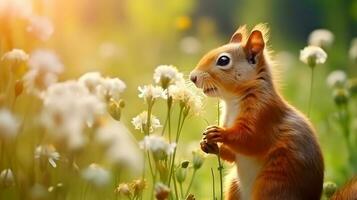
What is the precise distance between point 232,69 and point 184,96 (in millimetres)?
190

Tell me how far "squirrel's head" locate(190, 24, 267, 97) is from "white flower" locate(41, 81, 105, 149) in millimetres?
648

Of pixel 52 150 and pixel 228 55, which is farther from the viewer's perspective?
pixel 228 55

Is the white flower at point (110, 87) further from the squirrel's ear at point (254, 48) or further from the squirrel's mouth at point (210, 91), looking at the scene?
the squirrel's ear at point (254, 48)

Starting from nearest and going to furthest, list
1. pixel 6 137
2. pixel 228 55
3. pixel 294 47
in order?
1. pixel 6 137
2. pixel 228 55
3. pixel 294 47

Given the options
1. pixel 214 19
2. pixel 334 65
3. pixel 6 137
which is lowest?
pixel 6 137

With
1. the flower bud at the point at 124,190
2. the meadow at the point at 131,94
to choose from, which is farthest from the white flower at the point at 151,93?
the flower bud at the point at 124,190

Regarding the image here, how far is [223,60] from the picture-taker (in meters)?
2.75

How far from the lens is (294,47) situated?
6.86 meters

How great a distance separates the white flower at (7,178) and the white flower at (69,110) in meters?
0.34

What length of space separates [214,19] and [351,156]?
362 centimetres

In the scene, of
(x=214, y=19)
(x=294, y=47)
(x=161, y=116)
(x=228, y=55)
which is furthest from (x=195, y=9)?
(x=228, y=55)

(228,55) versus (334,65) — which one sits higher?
(334,65)

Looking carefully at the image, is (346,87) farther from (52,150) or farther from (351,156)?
(52,150)

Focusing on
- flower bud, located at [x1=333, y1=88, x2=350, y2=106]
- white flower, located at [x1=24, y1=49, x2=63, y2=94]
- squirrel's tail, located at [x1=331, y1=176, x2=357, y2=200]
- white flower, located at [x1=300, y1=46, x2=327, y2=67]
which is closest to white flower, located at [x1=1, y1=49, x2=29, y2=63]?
white flower, located at [x1=24, y1=49, x2=63, y2=94]
